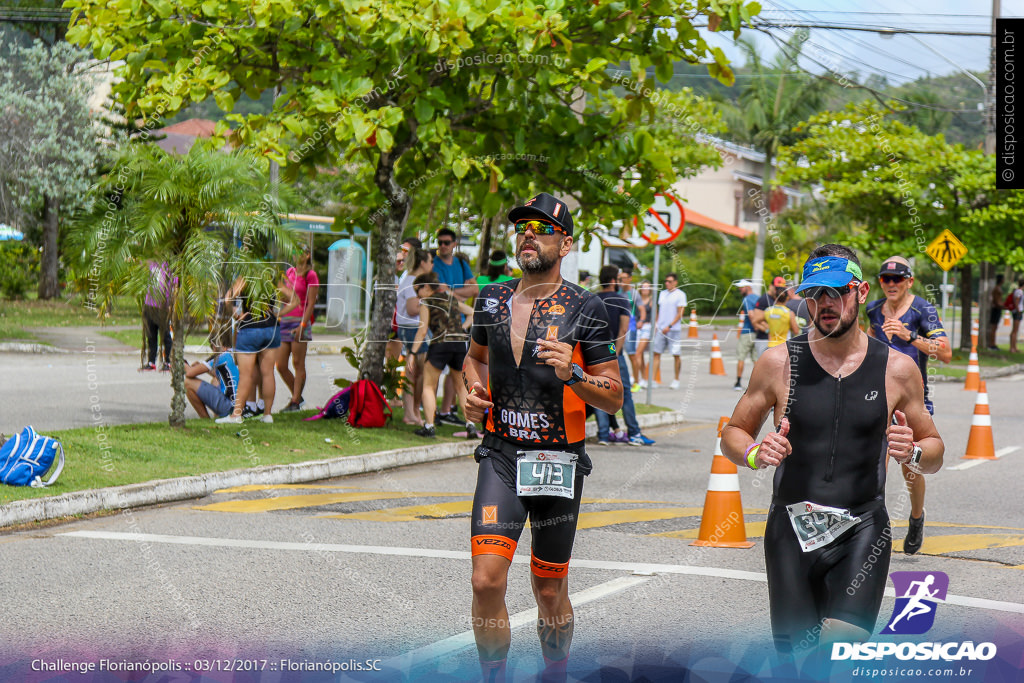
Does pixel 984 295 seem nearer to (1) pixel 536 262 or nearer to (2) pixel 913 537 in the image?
(2) pixel 913 537

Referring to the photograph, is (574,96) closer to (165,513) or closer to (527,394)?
(165,513)

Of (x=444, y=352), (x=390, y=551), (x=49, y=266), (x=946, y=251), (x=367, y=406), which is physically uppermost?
(x=946, y=251)

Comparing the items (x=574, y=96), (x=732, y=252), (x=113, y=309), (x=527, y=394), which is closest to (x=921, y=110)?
(x=732, y=252)

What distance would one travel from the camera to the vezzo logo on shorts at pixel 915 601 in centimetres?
432

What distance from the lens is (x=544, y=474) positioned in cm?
462

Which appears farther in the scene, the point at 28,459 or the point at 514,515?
the point at 28,459

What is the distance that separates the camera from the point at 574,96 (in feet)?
47.6

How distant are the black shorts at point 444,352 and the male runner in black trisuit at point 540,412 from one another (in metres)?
8.13

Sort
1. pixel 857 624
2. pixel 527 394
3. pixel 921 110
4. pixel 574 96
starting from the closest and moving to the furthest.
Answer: pixel 857 624 < pixel 527 394 < pixel 574 96 < pixel 921 110

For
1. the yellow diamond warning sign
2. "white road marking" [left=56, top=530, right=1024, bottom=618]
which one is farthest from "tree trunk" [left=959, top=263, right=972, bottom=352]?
"white road marking" [left=56, top=530, right=1024, bottom=618]

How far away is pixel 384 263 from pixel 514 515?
9255mm

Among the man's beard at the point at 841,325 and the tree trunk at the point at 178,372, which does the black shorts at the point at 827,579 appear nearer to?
the man's beard at the point at 841,325

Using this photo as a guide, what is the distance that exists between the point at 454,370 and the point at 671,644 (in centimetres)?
806

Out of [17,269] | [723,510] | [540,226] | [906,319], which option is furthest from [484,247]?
[17,269]
